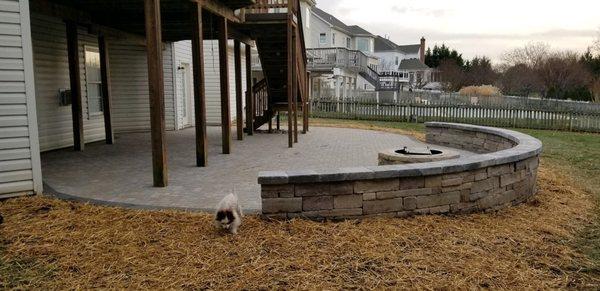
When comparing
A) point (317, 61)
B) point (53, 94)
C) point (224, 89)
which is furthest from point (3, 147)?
point (317, 61)

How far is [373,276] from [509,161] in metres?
2.77

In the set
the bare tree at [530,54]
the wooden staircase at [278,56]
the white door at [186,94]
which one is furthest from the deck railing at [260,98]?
the bare tree at [530,54]

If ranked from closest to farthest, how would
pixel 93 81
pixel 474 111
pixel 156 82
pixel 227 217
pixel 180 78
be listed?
pixel 227 217
pixel 156 82
pixel 93 81
pixel 180 78
pixel 474 111

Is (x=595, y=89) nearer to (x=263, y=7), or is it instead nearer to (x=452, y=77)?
(x=452, y=77)

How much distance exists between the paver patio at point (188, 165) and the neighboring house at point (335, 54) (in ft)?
46.3

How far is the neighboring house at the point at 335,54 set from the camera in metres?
26.7

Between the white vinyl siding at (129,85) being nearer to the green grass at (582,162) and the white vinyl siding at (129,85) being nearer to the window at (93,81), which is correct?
the window at (93,81)

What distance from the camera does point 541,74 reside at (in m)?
35.8

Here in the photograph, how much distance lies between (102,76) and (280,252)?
25.4 ft

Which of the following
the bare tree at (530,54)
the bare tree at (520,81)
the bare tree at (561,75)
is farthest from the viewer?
the bare tree at (530,54)

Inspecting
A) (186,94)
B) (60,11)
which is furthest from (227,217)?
(186,94)

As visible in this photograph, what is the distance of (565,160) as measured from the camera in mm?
9531

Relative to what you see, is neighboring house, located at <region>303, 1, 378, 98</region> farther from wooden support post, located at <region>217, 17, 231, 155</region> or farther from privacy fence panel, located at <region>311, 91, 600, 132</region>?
wooden support post, located at <region>217, 17, 231, 155</region>

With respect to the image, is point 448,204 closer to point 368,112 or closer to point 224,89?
point 224,89
